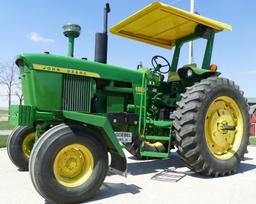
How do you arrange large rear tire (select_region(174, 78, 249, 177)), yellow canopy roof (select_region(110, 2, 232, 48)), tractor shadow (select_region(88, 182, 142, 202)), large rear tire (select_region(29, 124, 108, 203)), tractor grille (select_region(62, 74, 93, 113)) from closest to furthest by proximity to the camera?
1. large rear tire (select_region(29, 124, 108, 203))
2. tractor shadow (select_region(88, 182, 142, 202))
3. tractor grille (select_region(62, 74, 93, 113))
4. large rear tire (select_region(174, 78, 249, 177))
5. yellow canopy roof (select_region(110, 2, 232, 48))

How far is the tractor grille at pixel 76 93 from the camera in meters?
5.03

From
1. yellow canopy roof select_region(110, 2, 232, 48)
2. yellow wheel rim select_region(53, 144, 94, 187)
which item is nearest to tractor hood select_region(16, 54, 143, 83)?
yellow canopy roof select_region(110, 2, 232, 48)

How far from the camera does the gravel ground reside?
4273 mm

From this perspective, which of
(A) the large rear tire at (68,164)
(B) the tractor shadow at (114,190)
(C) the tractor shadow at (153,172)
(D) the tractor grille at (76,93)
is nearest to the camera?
(A) the large rear tire at (68,164)

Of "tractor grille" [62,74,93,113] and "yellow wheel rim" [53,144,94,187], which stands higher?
"tractor grille" [62,74,93,113]

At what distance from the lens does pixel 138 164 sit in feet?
22.7

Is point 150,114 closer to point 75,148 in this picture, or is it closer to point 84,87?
point 84,87

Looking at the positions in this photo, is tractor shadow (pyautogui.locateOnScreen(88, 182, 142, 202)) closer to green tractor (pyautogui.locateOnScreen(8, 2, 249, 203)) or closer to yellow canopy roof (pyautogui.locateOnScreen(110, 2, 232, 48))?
green tractor (pyautogui.locateOnScreen(8, 2, 249, 203))

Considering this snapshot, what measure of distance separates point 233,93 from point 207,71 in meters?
0.64

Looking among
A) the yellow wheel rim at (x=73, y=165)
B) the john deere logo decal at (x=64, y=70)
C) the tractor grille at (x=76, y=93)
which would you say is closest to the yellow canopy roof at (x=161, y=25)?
the john deere logo decal at (x=64, y=70)

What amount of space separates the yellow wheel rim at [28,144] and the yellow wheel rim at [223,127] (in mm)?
3315

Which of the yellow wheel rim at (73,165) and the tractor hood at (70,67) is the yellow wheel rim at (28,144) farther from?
the yellow wheel rim at (73,165)

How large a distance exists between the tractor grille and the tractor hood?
97 mm

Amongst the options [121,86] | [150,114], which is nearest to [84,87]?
[121,86]
